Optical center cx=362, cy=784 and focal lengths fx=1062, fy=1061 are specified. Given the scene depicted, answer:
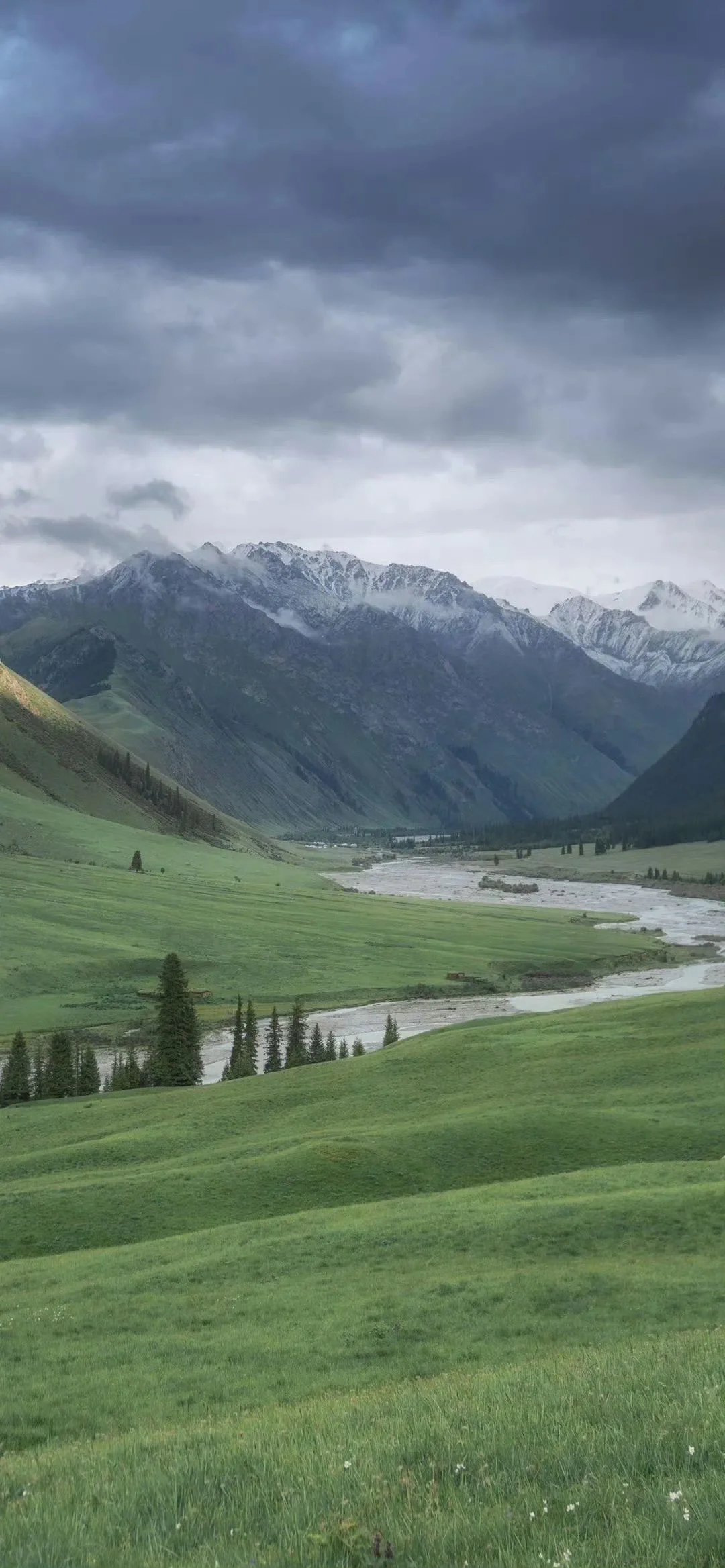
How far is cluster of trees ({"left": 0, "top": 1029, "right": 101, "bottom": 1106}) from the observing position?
253 feet

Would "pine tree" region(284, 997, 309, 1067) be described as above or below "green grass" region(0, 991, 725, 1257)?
below

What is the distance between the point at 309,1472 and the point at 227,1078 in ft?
240

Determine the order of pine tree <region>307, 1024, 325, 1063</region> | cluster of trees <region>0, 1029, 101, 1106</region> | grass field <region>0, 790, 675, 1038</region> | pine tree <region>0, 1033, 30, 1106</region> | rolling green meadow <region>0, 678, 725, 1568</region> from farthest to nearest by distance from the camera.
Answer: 1. grass field <region>0, 790, 675, 1038</region>
2. pine tree <region>307, 1024, 325, 1063</region>
3. cluster of trees <region>0, 1029, 101, 1106</region>
4. pine tree <region>0, 1033, 30, 1106</region>
5. rolling green meadow <region>0, 678, 725, 1568</region>

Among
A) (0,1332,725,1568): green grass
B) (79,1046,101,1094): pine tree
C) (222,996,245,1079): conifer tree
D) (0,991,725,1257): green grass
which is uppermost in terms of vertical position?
(0,1332,725,1568): green grass

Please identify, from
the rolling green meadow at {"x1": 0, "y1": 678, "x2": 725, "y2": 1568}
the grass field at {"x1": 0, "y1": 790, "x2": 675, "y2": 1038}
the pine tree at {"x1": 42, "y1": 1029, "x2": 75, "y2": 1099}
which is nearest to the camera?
the rolling green meadow at {"x1": 0, "y1": 678, "x2": 725, "y2": 1568}

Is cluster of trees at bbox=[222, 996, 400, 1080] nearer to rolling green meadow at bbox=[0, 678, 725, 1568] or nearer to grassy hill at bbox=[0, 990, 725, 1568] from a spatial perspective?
rolling green meadow at bbox=[0, 678, 725, 1568]

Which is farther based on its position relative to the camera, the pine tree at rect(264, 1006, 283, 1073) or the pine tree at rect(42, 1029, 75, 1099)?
the pine tree at rect(264, 1006, 283, 1073)

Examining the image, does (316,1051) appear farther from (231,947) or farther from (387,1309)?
(231,947)

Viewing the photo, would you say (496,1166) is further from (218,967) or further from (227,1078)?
(218,967)

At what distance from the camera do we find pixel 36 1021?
114438mm

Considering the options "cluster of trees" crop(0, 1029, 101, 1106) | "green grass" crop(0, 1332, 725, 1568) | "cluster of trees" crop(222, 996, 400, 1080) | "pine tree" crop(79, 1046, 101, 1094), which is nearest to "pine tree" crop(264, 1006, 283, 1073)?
"cluster of trees" crop(222, 996, 400, 1080)

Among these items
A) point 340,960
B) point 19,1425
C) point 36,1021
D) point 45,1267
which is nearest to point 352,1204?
point 45,1267

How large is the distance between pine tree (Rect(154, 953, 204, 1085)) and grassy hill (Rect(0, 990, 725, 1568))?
1568cm

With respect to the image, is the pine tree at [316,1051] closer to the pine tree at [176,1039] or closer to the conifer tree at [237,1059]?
the conifer tree at [237,1059]
